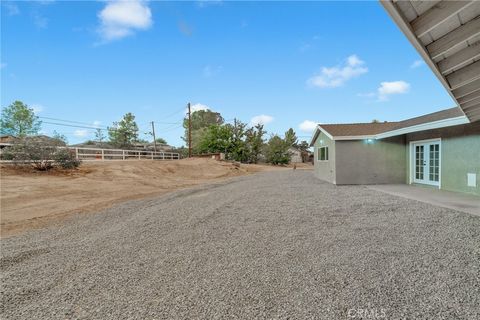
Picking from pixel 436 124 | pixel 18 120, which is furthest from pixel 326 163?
pixel 18 120

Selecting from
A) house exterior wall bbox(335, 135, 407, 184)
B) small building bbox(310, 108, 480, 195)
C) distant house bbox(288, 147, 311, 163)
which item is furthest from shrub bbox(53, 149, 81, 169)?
distant house bbox(288, 147, 311, 163)

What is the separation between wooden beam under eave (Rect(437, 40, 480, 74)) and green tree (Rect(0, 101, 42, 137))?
130 feet

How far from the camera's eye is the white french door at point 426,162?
28.9ft

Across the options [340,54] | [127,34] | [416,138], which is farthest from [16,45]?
[416,138]

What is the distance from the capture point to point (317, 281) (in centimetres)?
259

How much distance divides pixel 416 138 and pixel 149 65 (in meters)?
17.4

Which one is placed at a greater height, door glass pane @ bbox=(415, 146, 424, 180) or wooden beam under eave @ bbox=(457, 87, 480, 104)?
wooden beam under eave @ bbox=(457, 87, 480, 104)

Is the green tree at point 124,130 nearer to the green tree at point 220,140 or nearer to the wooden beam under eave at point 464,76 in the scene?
the green tree at point 220,140

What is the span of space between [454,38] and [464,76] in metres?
1.48

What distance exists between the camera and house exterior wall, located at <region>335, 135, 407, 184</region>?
34.9 feet

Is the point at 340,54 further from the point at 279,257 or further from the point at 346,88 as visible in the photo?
the point at 279,257

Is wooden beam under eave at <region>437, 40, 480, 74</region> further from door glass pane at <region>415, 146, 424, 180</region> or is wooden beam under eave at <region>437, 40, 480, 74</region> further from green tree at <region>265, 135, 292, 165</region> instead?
green tree at <region>265, 135, 292, 165</region>

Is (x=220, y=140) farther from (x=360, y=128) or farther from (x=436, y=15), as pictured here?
(x=436, y=15)

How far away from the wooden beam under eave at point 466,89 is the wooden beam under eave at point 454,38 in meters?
1.66
